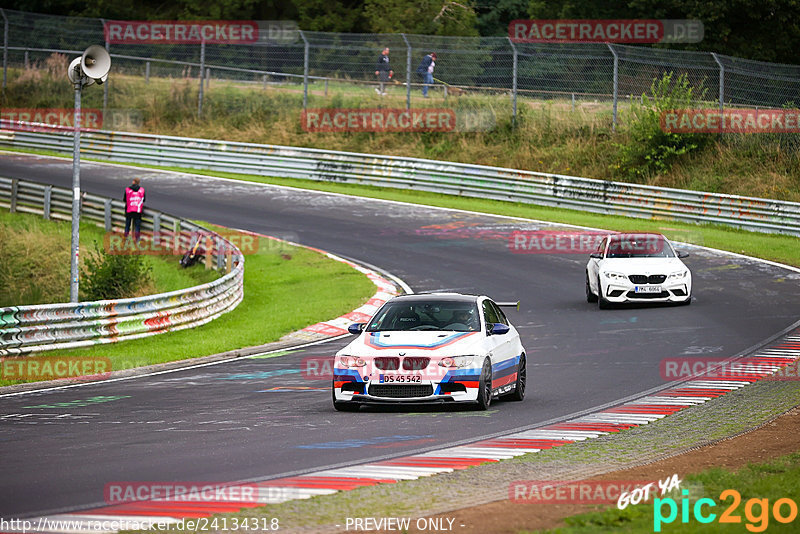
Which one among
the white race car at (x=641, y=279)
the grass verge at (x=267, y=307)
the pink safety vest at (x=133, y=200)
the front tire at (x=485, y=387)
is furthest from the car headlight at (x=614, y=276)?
the pink safety vest at (x=133, y=200)

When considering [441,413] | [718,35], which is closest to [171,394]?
[441,413]

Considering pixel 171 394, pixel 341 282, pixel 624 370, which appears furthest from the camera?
pixel 341 282

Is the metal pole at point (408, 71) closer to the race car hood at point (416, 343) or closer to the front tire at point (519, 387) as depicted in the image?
the front tire at point (519, 387)

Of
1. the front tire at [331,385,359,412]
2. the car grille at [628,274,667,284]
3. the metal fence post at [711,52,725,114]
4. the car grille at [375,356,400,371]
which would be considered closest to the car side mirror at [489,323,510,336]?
the car grille at [375,356,400,371]

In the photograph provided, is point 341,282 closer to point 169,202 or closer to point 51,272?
point 51,272

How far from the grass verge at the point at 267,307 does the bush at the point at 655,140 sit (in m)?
13.6

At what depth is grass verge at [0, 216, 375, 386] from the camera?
59.9ft

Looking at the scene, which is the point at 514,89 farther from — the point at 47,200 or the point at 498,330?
the point at 498,330

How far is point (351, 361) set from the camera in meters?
12.5

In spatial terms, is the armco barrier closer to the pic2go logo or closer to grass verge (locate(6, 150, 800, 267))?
grass verge (locate(6, 150, 800, 267))

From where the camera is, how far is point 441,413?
40.9 ft

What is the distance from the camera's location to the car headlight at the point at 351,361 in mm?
12398

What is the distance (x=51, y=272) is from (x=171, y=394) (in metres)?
15.1

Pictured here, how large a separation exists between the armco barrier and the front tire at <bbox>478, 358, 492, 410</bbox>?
21.1m
